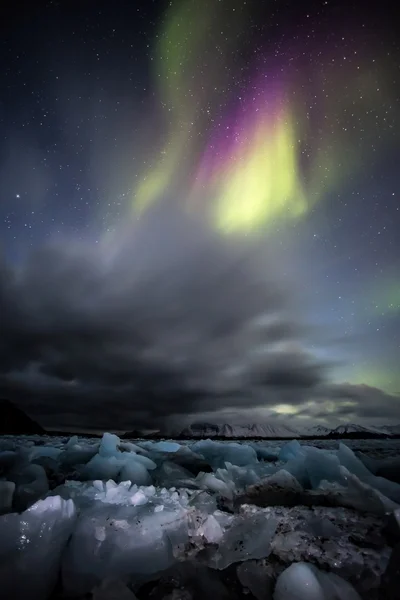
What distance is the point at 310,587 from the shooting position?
7.82 feet

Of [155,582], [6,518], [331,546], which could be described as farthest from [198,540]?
[6,518]

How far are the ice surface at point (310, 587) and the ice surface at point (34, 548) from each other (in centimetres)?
190

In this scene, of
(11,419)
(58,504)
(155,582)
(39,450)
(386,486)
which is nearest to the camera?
(155,582)

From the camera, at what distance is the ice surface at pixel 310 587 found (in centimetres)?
236

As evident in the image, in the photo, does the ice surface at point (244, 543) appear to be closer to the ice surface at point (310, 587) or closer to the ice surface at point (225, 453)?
the ice surface at point (310, 587)

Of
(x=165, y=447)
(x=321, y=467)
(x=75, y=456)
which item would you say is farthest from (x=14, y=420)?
(x=321, y=467)

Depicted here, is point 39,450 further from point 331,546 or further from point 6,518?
point 331,546

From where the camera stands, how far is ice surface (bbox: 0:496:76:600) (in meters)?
2.54

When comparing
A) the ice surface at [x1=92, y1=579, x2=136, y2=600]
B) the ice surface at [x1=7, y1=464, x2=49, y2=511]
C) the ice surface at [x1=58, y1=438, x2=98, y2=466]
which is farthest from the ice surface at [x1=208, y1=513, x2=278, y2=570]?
the ice surface at [x1=58, y1=438, x2=98, y2=466]

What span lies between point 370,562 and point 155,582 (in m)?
2.07

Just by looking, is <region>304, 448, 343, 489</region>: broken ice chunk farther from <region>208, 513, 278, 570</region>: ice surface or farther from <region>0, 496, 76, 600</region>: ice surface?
<region>0, 496, 76, 600</region>: ice surface

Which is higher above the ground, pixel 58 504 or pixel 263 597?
pixel 58 504

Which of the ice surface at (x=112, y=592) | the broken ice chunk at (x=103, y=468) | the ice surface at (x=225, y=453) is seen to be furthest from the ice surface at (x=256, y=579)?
the ice surface at (x=225, y=453)

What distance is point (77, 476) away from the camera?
7.65 metres
